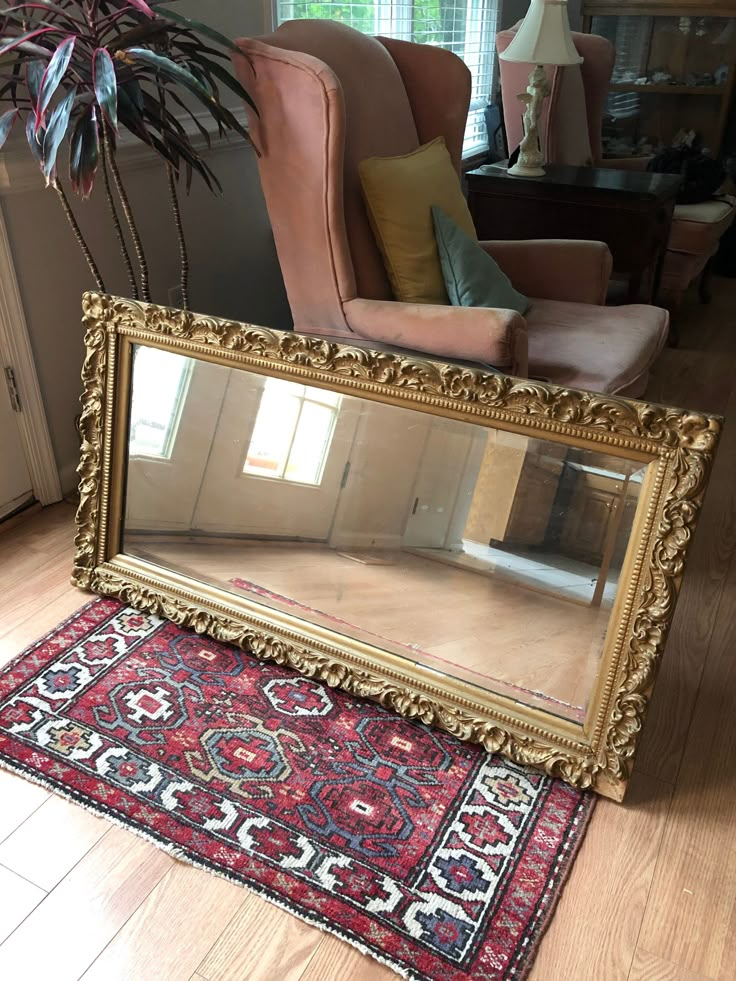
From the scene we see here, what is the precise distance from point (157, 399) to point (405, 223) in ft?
2.49

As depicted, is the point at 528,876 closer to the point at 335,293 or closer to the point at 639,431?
the point at 639,431

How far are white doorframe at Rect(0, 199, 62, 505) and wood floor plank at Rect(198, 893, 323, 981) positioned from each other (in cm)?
123

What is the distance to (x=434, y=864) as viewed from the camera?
116cm

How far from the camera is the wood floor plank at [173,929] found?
101cm

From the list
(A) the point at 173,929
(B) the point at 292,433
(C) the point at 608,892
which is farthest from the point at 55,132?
(C) the point at 608,892

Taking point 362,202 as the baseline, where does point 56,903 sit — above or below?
below

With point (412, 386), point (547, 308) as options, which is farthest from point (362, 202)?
point (412, 386)

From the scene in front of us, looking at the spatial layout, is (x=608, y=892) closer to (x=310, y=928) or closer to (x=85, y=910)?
(x=310, y=928)

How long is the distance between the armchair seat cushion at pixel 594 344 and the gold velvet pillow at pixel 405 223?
29cm

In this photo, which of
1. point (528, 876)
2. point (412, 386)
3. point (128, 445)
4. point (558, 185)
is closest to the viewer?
point (528, 876)

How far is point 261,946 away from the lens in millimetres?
1049

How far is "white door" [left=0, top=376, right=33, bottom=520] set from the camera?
1.84 metres

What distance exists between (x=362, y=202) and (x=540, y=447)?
95 cm

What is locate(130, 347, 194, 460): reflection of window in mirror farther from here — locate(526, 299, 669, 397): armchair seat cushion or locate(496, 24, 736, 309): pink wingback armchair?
locate(496, 24, 736, 309): pink wingback armchair
